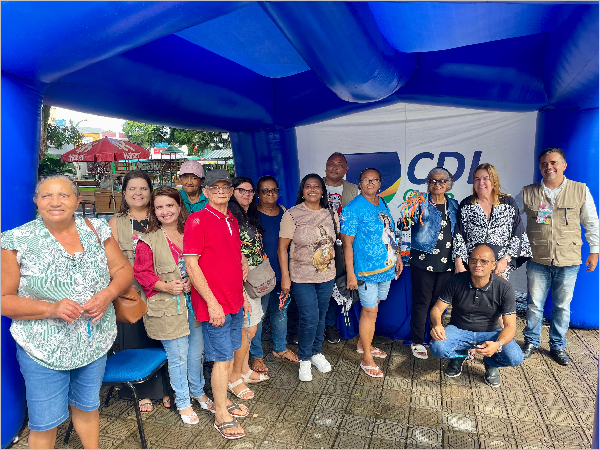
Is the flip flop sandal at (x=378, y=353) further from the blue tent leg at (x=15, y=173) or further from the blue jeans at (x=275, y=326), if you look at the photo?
the blue tent leg at (x=15, y=173)

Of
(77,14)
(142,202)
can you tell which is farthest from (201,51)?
(77,14)

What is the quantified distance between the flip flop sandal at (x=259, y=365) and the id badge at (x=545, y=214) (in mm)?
2531

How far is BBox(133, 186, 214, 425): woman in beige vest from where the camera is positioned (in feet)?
8.26

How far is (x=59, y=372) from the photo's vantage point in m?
1.95

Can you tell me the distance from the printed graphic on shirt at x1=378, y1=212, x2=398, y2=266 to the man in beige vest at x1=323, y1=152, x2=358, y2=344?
63cm

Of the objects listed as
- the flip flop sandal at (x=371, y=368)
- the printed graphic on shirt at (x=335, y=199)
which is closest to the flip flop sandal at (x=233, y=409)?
the flip flop sandal at (x=371, y=368)

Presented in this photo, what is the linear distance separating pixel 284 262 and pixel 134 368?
1.21 m

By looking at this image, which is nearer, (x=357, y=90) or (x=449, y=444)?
(x=449, y=444)

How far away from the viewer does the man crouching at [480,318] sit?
288 cm

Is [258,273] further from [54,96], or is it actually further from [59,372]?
[54,96]

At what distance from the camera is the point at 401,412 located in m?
2.76

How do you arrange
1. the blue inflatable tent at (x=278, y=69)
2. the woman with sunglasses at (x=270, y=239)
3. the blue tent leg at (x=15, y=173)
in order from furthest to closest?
the woman with sunglasses at (x=270, y=239) < the blue tent leg at (x=15, y=173) < the blue inflatable tent at (x=278, y=69)

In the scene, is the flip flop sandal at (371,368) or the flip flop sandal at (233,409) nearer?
the flip flop sandal at (233,409)

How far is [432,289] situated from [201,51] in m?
2.89
